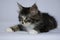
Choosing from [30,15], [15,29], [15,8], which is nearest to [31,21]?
[30,15]

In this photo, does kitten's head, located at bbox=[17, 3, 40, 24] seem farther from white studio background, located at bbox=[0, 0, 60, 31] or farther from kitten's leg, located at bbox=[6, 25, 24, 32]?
white studio background, located at bbox=[0, 0, 60, 31]

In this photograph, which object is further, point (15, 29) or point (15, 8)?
point (15, 8)

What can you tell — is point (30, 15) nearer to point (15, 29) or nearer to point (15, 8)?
point (15, 29)

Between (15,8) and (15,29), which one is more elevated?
(15,8)

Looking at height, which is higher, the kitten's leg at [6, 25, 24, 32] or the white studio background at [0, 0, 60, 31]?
the white studio background at [0, 0, 60, 31]

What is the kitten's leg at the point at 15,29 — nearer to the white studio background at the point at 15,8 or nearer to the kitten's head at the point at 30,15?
the kitten's head at the point at 30,15

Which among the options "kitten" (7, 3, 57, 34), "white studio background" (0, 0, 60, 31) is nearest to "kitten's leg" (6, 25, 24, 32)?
"kitten" (7, 3, 57, 34)

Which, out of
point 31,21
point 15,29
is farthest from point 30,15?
point 15,29

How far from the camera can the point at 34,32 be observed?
56.5 inches

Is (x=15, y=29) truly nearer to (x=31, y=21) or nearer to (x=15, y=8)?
(x=31, y=21)

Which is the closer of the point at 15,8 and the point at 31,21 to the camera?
the point at 31,21

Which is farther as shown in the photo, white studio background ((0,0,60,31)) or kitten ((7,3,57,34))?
white studio background ((0,0,60,31))

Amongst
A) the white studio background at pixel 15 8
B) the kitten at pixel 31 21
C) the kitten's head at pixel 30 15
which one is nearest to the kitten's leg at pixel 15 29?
the kitten at pixel 31 21

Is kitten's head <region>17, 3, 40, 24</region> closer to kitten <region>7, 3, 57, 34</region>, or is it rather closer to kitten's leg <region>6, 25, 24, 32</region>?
kitten <region>7, 3, 57, 34</region>
